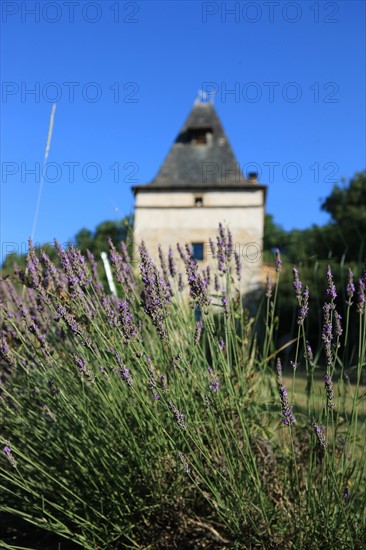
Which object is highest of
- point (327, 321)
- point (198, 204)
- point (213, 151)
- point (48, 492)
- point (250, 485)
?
point (213, 151)

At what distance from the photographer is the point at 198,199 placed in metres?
24.5

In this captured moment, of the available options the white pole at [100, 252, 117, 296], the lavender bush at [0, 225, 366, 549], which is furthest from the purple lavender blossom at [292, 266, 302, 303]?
the white pole at [100, 252, 117, 296]

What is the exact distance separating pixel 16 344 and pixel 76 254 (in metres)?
0.95

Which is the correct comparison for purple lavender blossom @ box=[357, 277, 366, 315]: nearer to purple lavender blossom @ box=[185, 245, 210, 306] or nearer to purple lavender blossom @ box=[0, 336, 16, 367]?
purple lavender blossom @ box=[185, 245, 210, 306]

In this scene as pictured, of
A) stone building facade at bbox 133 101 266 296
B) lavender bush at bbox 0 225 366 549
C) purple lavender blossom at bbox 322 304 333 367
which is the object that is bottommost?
lavender bush at bbox 0 225 366 549

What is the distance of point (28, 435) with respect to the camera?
2.32 metres

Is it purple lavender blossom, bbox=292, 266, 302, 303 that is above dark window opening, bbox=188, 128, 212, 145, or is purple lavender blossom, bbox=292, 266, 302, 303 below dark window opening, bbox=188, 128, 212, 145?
below

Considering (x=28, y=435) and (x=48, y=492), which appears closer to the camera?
(x=48, y=492)

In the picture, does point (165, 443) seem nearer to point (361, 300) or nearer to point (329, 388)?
point (329, 388)

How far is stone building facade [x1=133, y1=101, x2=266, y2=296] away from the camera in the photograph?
2389 cm

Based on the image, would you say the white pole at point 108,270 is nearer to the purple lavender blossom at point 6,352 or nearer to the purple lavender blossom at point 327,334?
the purple lavender blossom at point 6,352

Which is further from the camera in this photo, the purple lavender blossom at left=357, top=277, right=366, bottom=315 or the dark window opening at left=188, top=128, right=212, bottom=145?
the dark window opening at left=188, top=128, right=212, bottom=145

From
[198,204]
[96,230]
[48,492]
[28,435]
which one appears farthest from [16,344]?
[96,230]

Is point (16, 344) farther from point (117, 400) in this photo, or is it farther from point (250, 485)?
point (250, 485)
